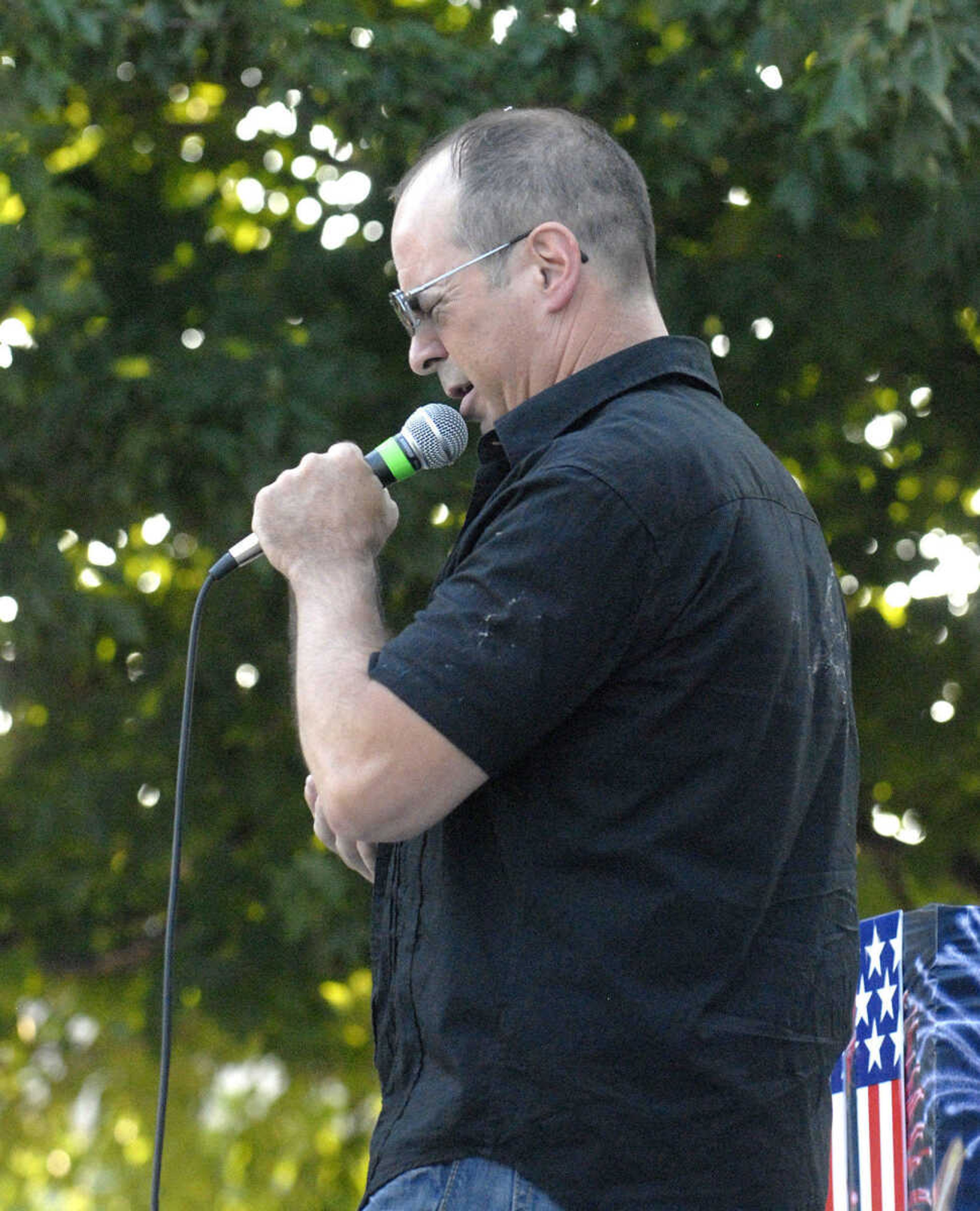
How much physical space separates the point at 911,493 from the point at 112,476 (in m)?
2.50

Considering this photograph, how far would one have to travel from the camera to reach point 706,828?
1.63 metres

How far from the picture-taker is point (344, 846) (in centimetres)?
197

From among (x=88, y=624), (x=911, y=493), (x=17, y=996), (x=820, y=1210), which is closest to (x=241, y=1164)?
(x=17, y=996)

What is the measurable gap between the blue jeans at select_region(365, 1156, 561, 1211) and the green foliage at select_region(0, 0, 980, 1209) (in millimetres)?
2898

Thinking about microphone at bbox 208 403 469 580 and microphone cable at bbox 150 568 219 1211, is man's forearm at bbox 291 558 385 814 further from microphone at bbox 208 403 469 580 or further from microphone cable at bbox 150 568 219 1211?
microphone cable at bbox 150 568 219 1211

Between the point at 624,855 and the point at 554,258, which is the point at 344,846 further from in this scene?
the point at 554,258

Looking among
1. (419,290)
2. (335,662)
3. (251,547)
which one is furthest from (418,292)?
(335,662)

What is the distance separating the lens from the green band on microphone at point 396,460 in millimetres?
2066

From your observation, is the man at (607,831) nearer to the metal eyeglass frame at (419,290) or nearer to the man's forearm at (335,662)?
the man's forearm at (335,662)

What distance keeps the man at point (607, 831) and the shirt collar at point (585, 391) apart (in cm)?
6

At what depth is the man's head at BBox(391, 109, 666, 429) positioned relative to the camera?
6.36 ft

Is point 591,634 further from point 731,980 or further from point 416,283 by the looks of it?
point 416,283

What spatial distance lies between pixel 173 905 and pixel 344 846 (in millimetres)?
317

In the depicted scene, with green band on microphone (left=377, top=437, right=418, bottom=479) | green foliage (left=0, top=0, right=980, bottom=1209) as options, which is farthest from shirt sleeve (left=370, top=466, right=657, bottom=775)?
green foliage (left=0, top=0, right=980, bottom=1209)
